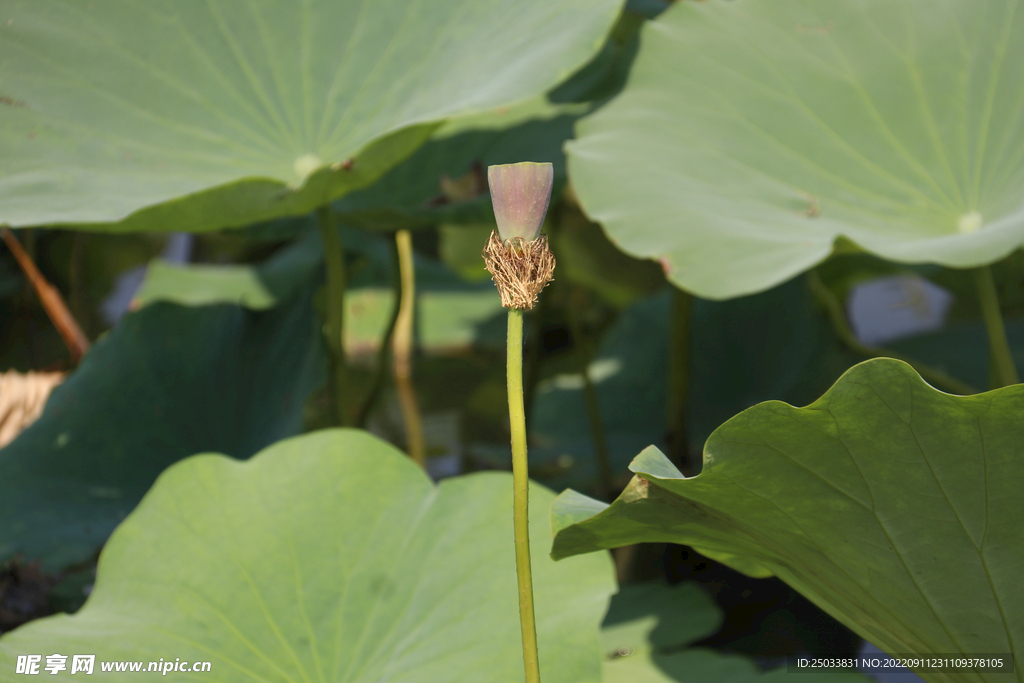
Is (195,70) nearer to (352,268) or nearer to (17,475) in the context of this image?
(17,475)

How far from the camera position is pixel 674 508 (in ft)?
1.81

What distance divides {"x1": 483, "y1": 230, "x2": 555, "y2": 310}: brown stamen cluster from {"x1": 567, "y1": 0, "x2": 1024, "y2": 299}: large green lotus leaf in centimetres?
50

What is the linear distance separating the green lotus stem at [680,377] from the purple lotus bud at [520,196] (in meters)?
0.94

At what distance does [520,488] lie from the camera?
1.36 ft

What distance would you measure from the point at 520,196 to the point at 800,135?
773 mm

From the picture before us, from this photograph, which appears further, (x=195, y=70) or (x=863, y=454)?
(x=195, y=70)

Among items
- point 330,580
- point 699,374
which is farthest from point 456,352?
point 330,580

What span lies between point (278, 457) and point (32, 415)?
0.61 meters

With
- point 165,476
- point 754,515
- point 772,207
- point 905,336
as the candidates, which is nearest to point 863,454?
point 754,515

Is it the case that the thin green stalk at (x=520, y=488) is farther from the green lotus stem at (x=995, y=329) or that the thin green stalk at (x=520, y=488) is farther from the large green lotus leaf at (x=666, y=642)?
the green lotus stem at (x=995, y=329)

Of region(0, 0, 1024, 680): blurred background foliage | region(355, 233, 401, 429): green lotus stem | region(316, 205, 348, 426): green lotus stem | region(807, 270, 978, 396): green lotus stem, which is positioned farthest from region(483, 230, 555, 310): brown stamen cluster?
region(807, 270, 978, 396): green lotus stem

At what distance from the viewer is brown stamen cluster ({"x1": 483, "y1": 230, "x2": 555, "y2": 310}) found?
1.28 feet

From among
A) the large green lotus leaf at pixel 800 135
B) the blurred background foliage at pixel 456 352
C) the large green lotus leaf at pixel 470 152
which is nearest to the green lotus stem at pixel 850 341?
the blurred background foliage at pixel 456 352

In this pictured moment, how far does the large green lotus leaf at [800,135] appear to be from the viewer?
0.89 meters
